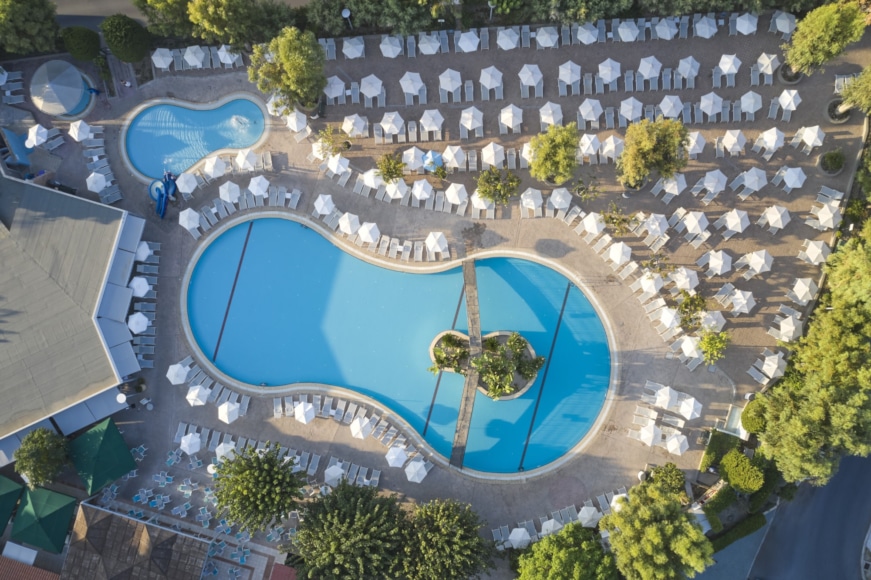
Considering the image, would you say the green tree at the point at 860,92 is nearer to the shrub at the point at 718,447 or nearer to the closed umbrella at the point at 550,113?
the closed umbrella at the point at 550,113

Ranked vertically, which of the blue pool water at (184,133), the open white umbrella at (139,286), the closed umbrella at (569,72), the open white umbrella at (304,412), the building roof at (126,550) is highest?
the closed umbrella at (569,72)

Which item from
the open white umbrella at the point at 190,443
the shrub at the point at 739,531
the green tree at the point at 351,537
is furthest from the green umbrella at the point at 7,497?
the shrub at the point at 739,531

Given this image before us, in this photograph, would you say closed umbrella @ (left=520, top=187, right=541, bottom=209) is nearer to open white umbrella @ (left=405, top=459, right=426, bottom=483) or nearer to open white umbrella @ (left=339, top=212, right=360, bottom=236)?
open white umbrella @ (left=339, top=212, right=360, bottom=236)

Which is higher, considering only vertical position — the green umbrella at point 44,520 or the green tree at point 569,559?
the green tree at point 569,559

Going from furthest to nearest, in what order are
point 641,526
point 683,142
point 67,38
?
point 67,38 < point 683,142 < point 641,526

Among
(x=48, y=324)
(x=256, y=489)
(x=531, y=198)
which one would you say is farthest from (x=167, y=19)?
(x=256, y=489)

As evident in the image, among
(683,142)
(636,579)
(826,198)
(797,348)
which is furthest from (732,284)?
(636,579)

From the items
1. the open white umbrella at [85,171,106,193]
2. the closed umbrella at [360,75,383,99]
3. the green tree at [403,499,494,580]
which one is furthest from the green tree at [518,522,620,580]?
the open white umbrella at [85,171,106,193]

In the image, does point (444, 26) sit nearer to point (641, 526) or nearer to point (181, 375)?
point (181, 375)
